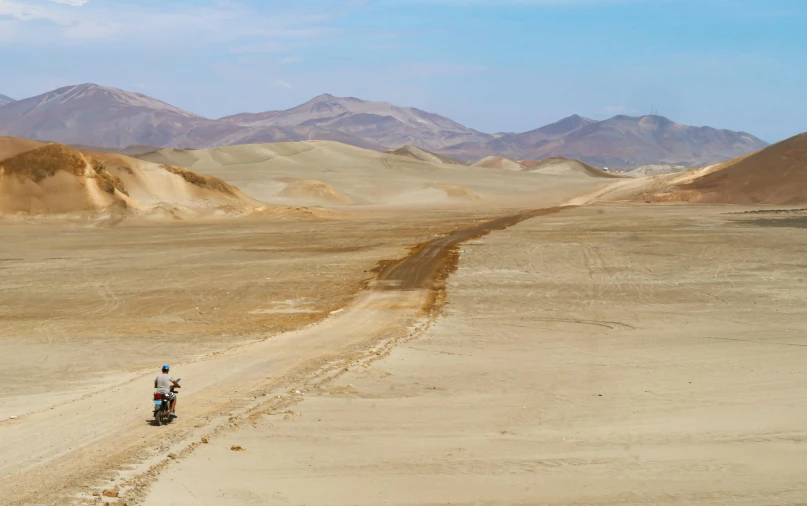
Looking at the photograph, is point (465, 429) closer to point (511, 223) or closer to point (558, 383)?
point (558, 383)

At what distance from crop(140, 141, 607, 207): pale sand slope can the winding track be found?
7276 cm

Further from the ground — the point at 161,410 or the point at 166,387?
the point at 166,387

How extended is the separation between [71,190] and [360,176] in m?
59.1

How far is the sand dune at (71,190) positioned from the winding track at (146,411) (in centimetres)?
4334

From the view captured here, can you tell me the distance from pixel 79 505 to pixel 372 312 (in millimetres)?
14384

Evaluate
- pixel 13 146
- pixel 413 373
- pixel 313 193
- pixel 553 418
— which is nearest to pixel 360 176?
pixel 313 193

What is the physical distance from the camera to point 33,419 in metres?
12.0

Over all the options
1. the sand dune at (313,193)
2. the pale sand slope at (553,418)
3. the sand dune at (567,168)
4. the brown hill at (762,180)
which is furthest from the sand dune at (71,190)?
the sand dune at (567,168)

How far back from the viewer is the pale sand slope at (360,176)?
102 meters

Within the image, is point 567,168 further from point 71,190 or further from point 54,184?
point 54,184

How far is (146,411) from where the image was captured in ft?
40.4

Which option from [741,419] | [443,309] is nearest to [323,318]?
[443,309]

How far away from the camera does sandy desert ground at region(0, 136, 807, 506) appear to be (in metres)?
9.40

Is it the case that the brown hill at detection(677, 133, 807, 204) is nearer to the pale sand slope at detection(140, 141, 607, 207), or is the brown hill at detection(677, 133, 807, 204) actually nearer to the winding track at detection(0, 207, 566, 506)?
the pale sand slope at detection(140, 141, 607, 207)
